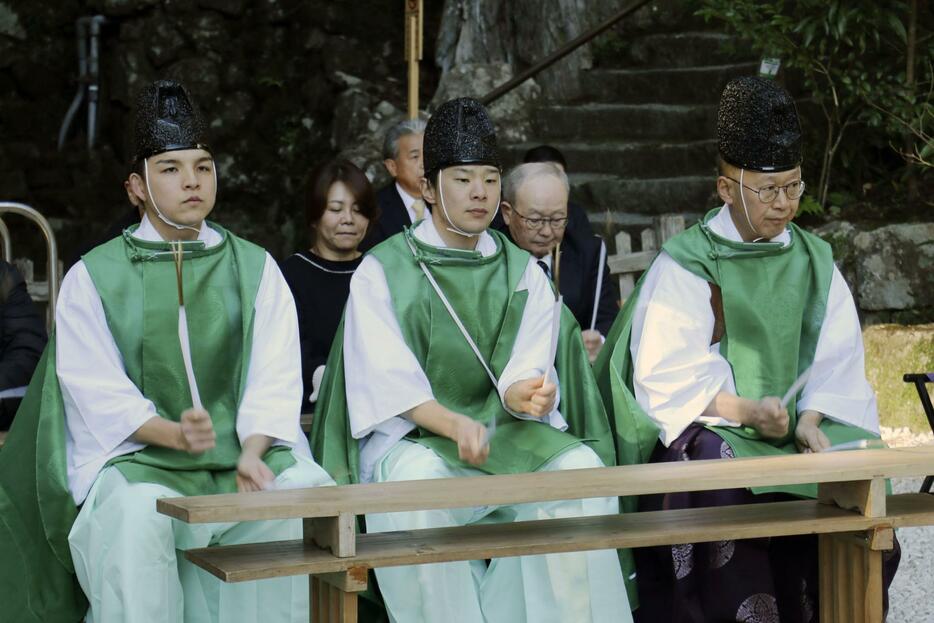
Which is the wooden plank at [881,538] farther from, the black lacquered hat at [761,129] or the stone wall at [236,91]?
the stone wall at [236,91]

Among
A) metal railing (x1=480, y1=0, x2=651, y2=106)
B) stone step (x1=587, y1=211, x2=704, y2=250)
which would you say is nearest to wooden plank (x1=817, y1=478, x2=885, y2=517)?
stone step (x1=587, y1=211, x2=704, y2=250)

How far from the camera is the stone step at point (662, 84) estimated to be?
31.3 ft

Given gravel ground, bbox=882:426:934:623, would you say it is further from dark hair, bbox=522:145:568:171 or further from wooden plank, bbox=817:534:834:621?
dark hair, bbox=522:145:568:171

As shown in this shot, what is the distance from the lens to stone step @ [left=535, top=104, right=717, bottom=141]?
30.7 feet

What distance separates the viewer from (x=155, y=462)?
394cm

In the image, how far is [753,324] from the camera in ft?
14.6

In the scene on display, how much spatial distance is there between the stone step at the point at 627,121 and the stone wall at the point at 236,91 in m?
1.93

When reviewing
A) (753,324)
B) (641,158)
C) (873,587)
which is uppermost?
(641,158)

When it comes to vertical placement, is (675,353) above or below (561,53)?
below

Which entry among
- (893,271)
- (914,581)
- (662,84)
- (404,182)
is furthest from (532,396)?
(662,84)

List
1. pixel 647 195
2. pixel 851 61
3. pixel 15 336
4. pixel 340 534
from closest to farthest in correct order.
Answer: pixel 340 534, pixel 15 336, pixel 851 61, pixel 647 195

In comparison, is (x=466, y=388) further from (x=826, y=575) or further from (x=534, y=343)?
(x=826, y=575)

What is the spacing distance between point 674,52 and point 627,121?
0.77 meters

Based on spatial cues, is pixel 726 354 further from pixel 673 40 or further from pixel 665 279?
pixel 673 40
